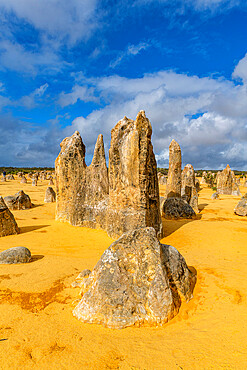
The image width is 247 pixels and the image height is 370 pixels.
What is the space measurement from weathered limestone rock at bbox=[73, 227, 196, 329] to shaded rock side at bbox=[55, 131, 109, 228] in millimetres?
5288

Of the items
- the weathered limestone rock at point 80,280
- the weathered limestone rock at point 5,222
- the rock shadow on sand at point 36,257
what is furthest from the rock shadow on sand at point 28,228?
the weathered limestone rock at point 80,280

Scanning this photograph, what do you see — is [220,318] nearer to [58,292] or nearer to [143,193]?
[58,292]

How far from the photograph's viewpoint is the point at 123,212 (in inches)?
271

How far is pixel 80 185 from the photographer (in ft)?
30.1

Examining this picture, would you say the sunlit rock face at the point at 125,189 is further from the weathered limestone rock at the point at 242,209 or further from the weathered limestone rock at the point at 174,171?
the weathered limestone rock at the point at 242,209

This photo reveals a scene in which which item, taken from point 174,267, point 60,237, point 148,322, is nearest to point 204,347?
point 148,322

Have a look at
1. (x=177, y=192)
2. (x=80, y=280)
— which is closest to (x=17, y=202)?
(x=177, y=192)

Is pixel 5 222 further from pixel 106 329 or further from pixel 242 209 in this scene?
pixel 242 209

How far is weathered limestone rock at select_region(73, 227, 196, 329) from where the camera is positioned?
2.77 meters

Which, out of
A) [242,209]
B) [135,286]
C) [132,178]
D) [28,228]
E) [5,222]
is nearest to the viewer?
[135,286]

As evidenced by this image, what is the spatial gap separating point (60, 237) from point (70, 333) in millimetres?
5354

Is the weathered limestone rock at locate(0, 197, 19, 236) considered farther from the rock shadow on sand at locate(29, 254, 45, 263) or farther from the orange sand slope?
the orange sand slope

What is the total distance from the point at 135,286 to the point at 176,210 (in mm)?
8646

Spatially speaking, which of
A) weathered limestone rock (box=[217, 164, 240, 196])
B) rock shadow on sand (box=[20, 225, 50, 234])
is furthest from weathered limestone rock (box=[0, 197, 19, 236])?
weathered limestone rock (box=[217, 164, 240, 196])
